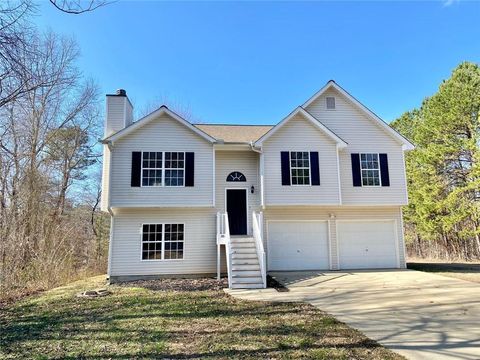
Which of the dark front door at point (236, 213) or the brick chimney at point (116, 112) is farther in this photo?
the dark front door at point (236, 213)

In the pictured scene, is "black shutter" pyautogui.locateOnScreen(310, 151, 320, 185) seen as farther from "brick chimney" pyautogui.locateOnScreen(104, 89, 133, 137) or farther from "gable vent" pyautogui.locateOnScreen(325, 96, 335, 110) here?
"brick chimney" pyautogui.locateOnScreen(104, 89, 133, 137)

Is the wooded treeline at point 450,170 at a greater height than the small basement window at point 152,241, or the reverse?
the wooded treeline at point 450,170

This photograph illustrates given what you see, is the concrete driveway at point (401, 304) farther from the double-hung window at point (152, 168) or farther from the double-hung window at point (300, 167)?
the double-hung window at point (152, 168)

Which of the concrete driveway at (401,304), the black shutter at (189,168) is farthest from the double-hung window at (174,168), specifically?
the concrete driveway at (401,304)

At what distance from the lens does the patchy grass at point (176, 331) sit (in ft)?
15.9

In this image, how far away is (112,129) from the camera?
14.1 m

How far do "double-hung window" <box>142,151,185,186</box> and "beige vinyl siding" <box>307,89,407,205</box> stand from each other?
6569 millimetres

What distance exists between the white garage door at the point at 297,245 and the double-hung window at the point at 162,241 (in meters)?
3.89

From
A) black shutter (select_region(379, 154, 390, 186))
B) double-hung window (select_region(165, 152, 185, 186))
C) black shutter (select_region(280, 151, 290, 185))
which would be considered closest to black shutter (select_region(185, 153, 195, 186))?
double-hung window (select_region(165, 152, 185, 186))

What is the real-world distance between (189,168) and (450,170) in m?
18.0

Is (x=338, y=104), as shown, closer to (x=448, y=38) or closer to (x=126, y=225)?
(x=448, y=38)

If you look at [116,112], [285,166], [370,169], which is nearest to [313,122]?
[285,166]

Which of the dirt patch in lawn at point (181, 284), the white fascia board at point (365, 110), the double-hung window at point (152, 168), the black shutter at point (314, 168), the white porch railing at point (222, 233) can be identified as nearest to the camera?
the dirt patch in lawn at point (181, 284)

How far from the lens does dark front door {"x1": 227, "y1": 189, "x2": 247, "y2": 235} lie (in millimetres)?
14398
